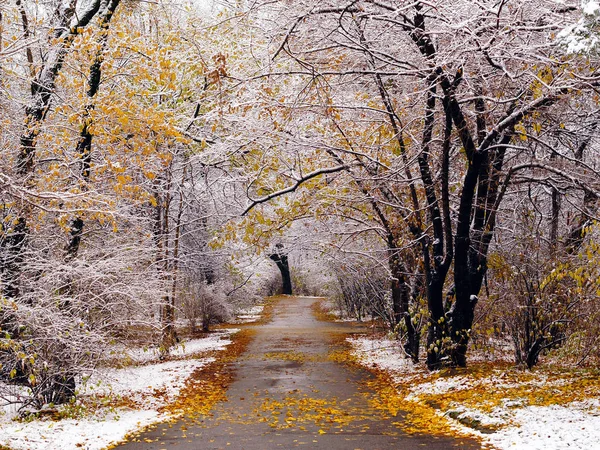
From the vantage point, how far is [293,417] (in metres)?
9.09

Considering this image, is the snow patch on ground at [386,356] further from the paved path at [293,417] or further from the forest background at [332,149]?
the paved path at [293,417]

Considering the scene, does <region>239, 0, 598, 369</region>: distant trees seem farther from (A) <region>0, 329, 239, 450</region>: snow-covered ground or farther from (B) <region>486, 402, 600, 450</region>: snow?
(A) <region>0, 329, 239, 450</region>: snow-covered ground

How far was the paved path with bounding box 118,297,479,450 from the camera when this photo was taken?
7.32 metres

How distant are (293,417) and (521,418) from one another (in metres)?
3.25

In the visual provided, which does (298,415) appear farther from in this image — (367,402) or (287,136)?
(287,136)

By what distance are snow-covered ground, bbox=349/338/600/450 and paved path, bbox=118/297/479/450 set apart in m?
0.55

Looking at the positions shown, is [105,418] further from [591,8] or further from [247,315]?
[247,315]

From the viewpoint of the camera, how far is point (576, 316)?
9617 millimetres

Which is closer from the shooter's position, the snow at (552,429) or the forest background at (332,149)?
the snow at (552,429)

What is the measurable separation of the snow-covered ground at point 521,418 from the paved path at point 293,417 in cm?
55

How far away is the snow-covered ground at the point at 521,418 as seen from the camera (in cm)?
655

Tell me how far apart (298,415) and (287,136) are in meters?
4.87

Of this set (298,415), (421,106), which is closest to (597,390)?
(298,415)

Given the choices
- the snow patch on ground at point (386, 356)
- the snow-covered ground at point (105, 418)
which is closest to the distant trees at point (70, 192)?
the snow-covered ground at point (105, 418)
